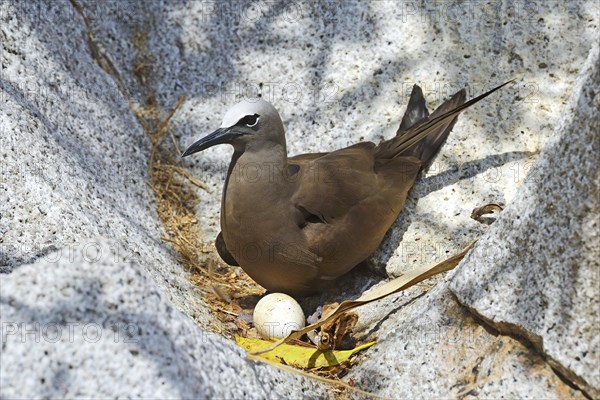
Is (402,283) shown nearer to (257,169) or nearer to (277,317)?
(277,317)

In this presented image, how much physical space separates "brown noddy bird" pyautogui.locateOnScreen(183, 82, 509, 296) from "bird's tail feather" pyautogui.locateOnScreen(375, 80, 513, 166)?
24 mm

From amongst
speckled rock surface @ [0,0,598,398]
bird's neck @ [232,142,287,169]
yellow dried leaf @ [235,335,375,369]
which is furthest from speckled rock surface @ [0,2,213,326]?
bird's neck @ [232,142,287,169]

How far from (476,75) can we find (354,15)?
3.16 feet

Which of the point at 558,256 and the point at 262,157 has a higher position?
the point at 262,157

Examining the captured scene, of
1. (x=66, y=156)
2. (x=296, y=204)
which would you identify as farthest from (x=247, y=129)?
(x=66, y=156)

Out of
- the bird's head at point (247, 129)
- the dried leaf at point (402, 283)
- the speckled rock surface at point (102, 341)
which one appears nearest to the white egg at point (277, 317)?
the dried leaf at point (402, 283)

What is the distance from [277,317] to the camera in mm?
4277

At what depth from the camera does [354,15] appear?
5555 mm

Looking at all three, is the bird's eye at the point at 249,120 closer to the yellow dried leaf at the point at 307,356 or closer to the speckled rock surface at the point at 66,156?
the speckled rock surface at the point at 66,156

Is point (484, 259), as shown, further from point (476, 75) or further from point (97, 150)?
point (97, 150)

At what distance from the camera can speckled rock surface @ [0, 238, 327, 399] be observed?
2734mm

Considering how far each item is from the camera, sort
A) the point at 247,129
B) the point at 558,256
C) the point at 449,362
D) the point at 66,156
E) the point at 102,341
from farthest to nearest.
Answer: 1. the point at 247,129
2. the point at 66,156
3. the point at 449,362
4. the point at 558,256
5. the point at 102,341

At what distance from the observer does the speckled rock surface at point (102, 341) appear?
108 inches

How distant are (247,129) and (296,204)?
52cm
